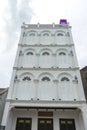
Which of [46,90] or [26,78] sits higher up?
[26,78]

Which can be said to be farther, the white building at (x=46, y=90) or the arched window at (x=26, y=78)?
the arched window at (x=26, y=78)

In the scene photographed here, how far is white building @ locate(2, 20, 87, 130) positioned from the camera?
11320 millimetres

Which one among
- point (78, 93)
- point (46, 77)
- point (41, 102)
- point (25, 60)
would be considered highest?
point (25, 60)

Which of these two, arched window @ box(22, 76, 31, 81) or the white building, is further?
arched window @ box(22, 76, 31, 81)

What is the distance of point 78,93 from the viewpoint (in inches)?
475

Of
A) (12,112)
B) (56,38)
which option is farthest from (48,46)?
(12,112)

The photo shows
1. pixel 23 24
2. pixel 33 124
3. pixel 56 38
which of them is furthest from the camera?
pixel 23 24

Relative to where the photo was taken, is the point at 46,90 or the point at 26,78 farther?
the point at 26,78

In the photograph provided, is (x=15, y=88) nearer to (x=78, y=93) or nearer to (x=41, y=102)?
(x=41, y=102)

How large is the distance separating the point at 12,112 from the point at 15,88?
2.13 metres

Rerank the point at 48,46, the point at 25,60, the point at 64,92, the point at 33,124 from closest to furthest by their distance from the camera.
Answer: the point at 33,124 → the point at 64,92 → the point at 25,60 → the point at 48,46

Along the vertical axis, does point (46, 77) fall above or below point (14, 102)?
above

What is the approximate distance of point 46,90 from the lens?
12477 millimetres

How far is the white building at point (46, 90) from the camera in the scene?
1132 centimetres
